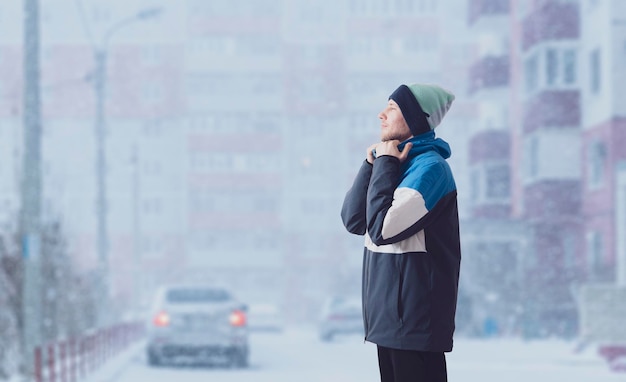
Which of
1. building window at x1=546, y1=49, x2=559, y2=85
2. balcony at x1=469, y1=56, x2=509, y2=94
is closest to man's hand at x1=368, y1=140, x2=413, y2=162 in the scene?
building window at x1=546, y1=49, x2=559, y2=85

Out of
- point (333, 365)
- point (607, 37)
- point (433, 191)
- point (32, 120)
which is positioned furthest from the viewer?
point (607, 37)

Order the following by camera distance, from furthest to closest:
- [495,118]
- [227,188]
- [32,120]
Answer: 1. [227,188]
2. [495,118]
3. [32,120]

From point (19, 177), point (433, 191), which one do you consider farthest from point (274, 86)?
point (433, 191)

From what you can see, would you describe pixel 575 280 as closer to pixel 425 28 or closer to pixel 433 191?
pixel 433 191

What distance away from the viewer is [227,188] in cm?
8331

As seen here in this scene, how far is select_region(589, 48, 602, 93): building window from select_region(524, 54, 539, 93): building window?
11.1ft

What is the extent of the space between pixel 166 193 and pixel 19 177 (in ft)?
205

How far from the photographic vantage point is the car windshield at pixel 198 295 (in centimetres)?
2173

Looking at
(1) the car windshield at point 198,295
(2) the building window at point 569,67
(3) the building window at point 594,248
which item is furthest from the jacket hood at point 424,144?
(2) the building window at point 569,67

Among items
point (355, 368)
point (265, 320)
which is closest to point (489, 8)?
point (265, 320)

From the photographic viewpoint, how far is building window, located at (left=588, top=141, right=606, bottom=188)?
→ 3672 cm

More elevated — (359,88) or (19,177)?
(359,88)

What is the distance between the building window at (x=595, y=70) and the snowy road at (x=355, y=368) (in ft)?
35.4

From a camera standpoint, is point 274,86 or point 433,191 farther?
point 274,86
